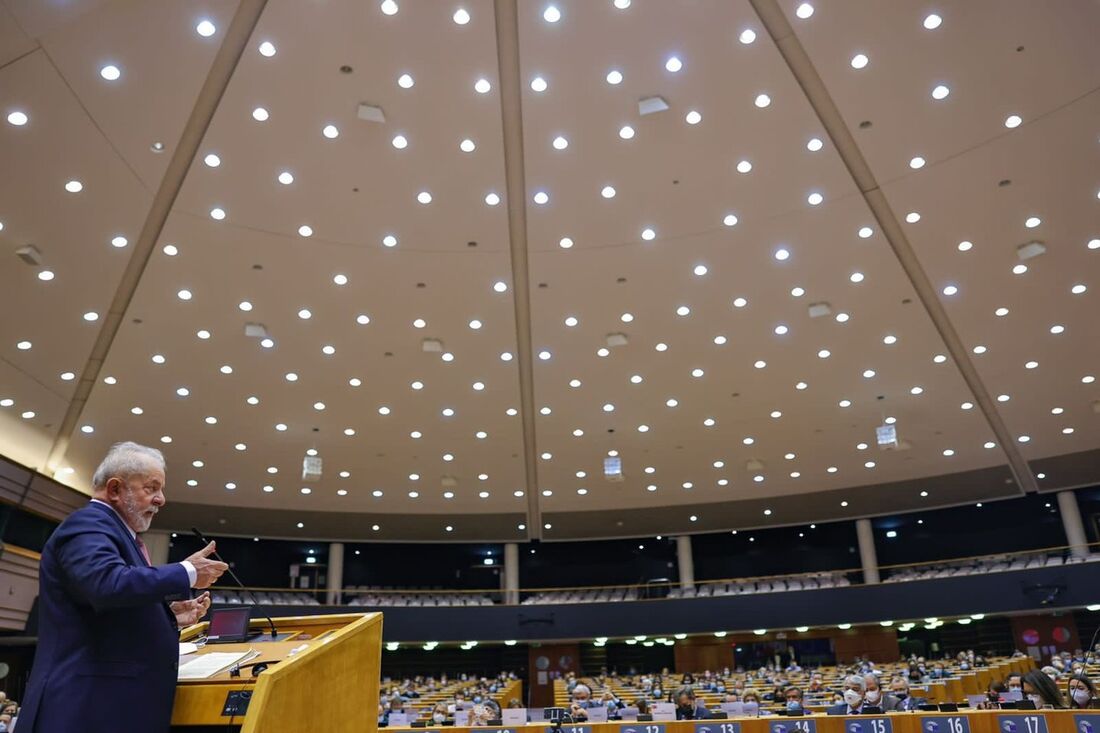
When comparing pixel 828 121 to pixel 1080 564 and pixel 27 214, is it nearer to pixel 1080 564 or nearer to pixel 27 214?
pixel 27 214

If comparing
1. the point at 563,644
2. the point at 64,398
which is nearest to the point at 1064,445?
the point at 563,644

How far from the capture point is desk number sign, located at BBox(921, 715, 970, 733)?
572 centimetres

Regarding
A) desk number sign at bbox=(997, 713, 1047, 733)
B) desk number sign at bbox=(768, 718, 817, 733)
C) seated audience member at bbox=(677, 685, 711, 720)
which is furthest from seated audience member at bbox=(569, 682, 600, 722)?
desk number sign at bbox=(997, 713, 1047, 733)

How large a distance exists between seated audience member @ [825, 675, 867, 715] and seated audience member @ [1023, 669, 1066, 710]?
Result: 1.67 meters

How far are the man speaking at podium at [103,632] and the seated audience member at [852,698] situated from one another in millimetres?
7187

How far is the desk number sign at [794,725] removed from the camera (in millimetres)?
5860

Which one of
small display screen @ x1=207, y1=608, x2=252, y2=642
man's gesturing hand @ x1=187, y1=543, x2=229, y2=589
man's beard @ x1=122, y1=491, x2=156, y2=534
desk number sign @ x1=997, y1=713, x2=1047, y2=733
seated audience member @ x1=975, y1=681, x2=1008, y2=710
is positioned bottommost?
desk number sign @ x1=997, y1=713, x2=1047, y2=733

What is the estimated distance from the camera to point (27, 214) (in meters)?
11.4

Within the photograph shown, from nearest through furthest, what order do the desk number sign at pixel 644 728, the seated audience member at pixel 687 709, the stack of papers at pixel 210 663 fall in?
the stack of papers at pixel 210 663
the desk number sign at pixel 644 728
the seated audience member at pixel 687 709

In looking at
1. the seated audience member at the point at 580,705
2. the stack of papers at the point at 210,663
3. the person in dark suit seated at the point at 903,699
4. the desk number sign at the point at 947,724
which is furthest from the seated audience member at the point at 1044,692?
the stack of papers at the point at 210,663

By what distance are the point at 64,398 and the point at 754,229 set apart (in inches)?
508

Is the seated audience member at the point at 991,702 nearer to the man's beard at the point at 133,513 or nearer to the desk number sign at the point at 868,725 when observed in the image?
the desk number sign at the point at 868,725

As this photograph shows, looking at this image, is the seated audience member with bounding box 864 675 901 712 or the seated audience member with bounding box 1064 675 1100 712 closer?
the seated audience member with bounding box 1064 675 1100 712

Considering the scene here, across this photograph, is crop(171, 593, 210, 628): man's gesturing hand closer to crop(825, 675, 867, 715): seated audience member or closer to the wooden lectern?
the wooden lectern
